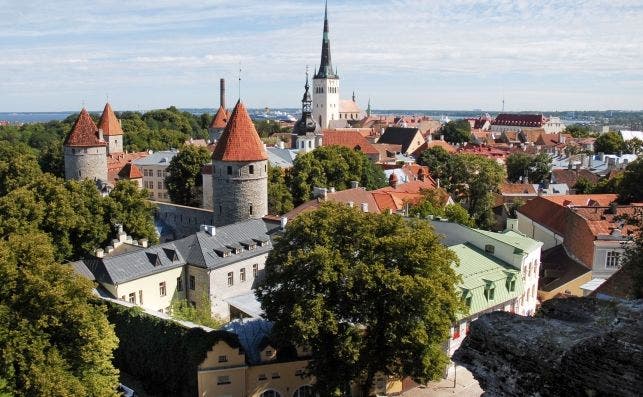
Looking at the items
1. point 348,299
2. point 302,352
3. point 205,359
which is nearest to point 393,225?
point 348,299

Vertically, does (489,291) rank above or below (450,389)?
above

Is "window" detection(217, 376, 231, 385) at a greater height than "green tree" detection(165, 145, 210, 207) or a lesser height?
lesser

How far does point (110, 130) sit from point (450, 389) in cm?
4911

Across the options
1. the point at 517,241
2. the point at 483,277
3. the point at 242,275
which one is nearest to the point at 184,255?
the point at 242,275

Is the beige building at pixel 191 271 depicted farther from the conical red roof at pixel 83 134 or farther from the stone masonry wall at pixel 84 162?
the conical red roof at pixel 83 134

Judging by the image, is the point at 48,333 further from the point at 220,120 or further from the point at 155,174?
the point at 220,120

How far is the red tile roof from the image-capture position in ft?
178

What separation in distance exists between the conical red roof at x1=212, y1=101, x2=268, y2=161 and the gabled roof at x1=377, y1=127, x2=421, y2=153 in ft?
164

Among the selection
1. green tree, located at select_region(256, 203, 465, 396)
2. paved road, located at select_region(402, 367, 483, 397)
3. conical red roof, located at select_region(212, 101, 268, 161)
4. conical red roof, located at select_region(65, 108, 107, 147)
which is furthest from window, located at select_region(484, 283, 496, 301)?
conical red roof, located at select_region(65, 108, 107, 147)

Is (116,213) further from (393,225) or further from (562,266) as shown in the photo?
(562,266)

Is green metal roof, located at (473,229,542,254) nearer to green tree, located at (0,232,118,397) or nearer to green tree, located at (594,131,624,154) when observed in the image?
green tree, located at (0,232,118,397)

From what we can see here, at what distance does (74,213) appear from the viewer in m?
30.5

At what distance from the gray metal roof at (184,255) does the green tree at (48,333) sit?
270 inches

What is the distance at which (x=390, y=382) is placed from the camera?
69.7 feet
